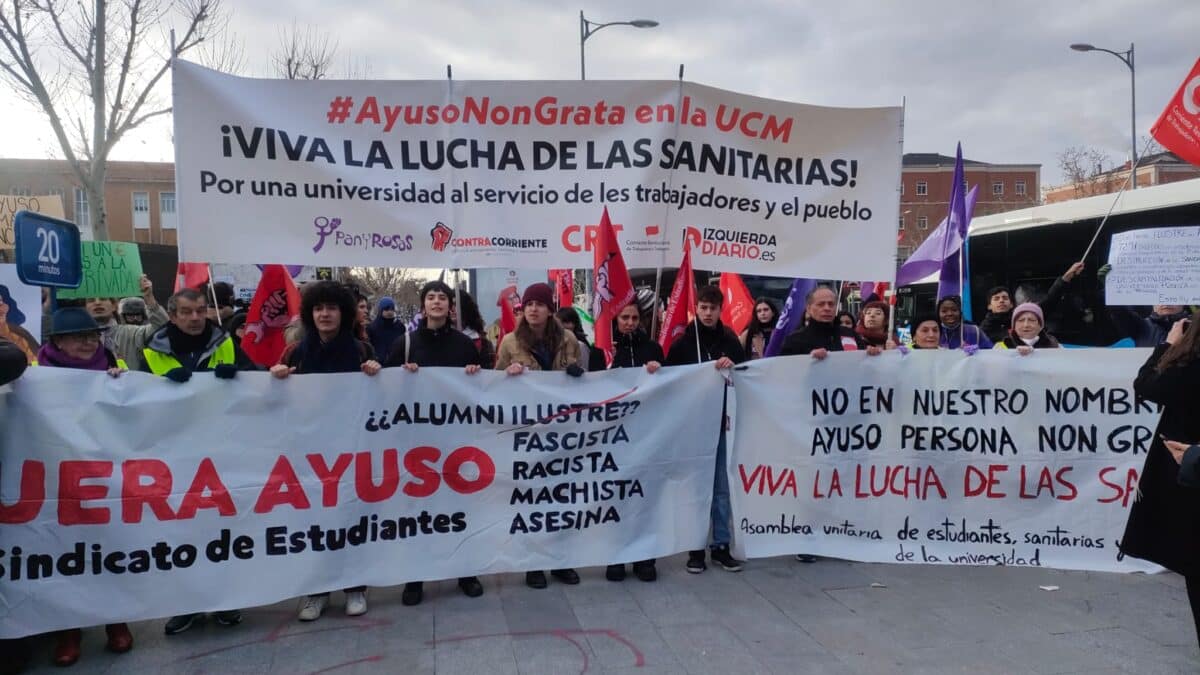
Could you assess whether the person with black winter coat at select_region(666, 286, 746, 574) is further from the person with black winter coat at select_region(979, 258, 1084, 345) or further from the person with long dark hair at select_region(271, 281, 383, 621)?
the person with black winter coat at select_region(979, 258, 1084, 345)

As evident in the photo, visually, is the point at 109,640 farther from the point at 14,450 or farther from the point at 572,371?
the point at 572,371

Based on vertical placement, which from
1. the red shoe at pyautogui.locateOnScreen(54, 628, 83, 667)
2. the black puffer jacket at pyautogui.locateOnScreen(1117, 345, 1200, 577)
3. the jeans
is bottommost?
the red shoe at pyautogui.locateOnScreen(54, 628, 83, 667)

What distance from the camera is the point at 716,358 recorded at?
5.00 meters

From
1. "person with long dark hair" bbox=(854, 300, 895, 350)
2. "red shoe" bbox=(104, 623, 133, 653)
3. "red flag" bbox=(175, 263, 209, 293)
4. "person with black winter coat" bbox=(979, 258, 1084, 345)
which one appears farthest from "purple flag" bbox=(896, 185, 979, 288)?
"red shoe" bbox=(104, 623, 133, 653)

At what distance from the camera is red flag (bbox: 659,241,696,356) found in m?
4.90

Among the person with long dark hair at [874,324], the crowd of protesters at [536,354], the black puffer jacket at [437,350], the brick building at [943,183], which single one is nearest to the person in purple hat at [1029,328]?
the crowd of protesters at [536,354]

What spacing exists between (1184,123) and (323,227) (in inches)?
245

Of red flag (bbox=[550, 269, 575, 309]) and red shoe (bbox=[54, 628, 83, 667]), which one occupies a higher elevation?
red flag (bbox=[550, 269, 575, 309])

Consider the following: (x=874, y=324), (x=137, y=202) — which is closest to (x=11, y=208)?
(x=874, y=324)

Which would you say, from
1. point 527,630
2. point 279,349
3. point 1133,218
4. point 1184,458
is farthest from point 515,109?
point 1133,218

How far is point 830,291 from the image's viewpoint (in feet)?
16.0

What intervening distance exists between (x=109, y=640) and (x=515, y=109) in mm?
3530

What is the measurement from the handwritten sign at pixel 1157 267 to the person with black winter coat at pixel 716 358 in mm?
3760

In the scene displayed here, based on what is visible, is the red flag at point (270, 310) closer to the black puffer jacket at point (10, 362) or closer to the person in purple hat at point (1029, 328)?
the black puffer jacket at point (10, 362)
